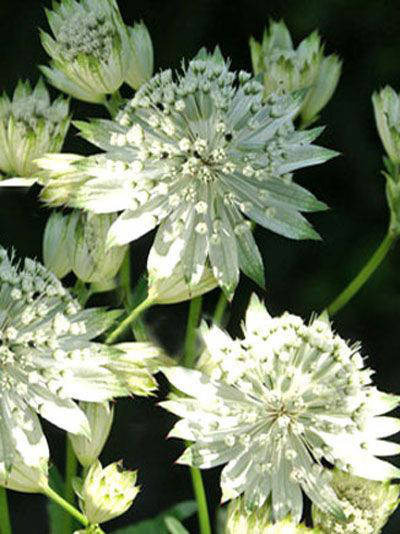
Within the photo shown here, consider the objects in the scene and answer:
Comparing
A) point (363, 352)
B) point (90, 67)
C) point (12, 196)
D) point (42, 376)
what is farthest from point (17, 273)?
point (363, 352)

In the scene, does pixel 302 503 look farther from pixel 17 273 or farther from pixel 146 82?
pixel 146 82

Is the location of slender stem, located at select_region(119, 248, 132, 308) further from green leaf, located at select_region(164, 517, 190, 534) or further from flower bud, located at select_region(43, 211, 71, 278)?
green leaf, located at select_region(164, 517, 190, 534)

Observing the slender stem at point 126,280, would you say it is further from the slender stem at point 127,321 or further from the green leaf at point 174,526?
the green leaf at point 174,526

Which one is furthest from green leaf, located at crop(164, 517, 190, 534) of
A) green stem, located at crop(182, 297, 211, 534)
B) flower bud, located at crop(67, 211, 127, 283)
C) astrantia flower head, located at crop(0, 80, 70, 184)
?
astrantia flower head, located at crop(0, 80, 70, 184)

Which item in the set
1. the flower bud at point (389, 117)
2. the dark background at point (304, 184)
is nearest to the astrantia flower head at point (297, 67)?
the flower bud at point (389, 117)

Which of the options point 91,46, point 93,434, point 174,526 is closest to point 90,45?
point 91,46

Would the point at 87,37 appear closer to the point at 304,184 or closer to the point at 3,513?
the point at 3,513
